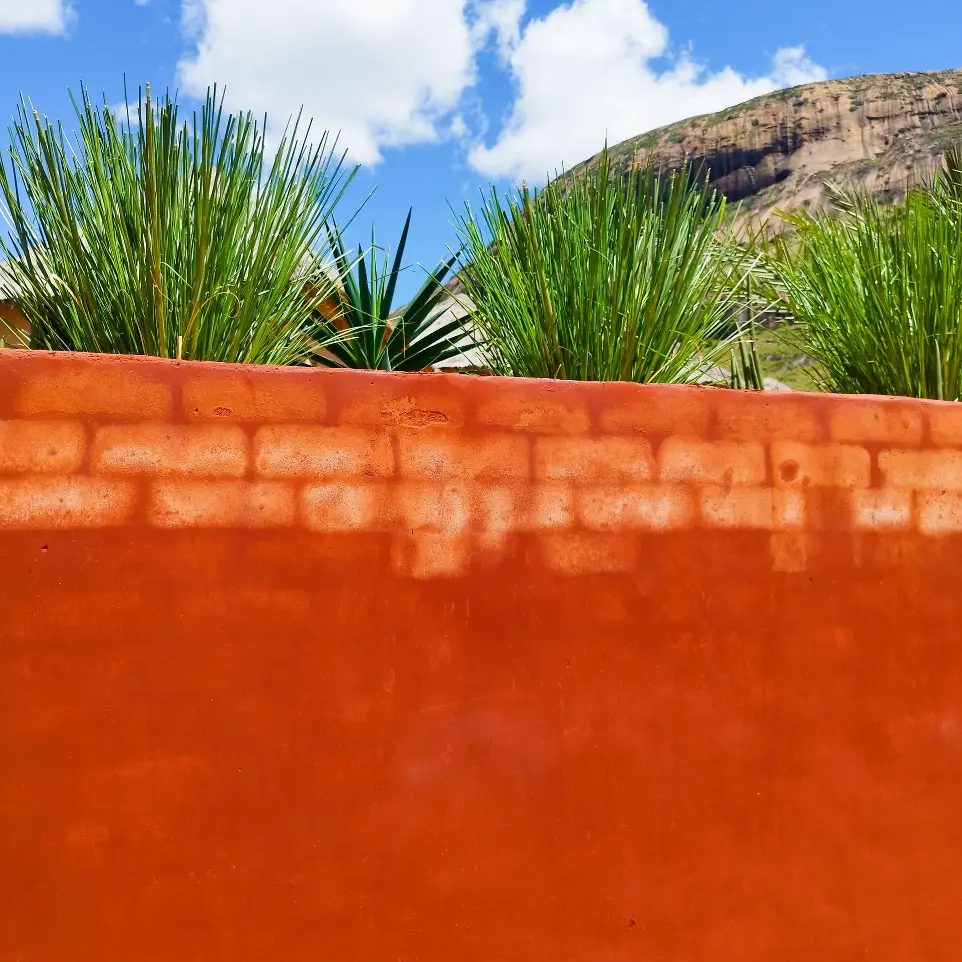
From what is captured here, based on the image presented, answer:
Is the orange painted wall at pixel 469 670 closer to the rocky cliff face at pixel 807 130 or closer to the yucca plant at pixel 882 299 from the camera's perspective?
the yucca plant at pixel 882 299

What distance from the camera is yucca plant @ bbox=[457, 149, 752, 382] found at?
Answer: 3109 millimetres

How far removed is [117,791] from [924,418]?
2587 mm

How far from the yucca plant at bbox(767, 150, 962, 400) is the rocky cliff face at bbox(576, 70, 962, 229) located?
190 feet

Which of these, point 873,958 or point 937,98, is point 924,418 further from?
point 937,98

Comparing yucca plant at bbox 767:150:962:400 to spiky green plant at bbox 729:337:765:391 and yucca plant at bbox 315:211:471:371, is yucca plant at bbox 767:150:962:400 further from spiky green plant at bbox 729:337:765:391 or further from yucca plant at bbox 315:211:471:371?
yucca plant at bbox 315:211:471:371

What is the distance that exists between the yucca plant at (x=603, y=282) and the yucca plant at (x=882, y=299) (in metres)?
0.50

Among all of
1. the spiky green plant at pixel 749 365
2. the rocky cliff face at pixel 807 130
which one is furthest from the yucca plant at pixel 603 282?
the rocky cliff face at pixel 807 130

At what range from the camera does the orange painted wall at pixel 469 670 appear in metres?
2.16

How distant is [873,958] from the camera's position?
2721 mm

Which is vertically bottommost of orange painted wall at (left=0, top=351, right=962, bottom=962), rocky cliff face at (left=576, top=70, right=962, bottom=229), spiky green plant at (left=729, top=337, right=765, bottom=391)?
orange painted wall at (left=0, top=351, right=962, bottom=962)

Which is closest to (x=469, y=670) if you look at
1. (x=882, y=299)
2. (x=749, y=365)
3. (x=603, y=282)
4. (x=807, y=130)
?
(x=603, y=282)

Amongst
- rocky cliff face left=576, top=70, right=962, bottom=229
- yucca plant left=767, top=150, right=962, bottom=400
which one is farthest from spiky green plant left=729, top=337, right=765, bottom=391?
rocky cliff face left=576, top=70, right=962, bottom=229

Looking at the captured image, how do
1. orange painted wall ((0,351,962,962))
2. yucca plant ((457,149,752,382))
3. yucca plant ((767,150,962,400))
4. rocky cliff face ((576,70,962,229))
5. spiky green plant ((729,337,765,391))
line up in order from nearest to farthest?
orange painted wall ((0,351,962,962)) → yucca plant ((457,149,752,382)) → yucca plant ((767,150,962,400)) → spiky green plant ((729,337,765,391)) → rocky cliff face ((576,70,962,229))

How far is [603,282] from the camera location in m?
3.12
